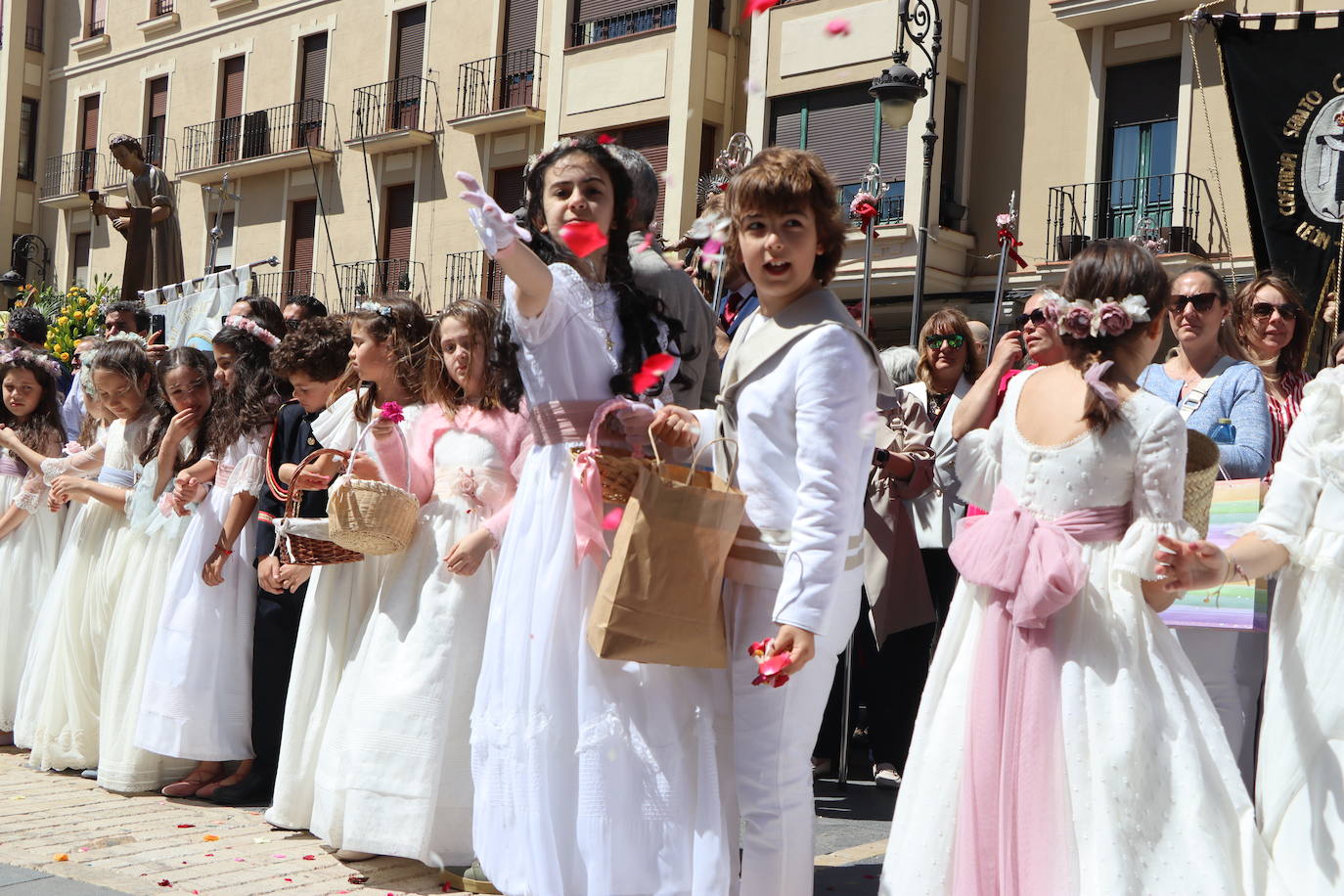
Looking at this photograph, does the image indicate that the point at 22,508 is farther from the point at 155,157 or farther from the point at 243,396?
the point at 155,157

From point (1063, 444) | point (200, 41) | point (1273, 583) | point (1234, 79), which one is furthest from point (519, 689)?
point (200, 41)

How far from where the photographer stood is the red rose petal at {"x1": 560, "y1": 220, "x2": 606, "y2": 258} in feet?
13.1

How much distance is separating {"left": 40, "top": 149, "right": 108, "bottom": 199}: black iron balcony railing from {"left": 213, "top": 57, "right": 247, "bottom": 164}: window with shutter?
4672mm

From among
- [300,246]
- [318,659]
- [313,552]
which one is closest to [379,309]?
[313,552]

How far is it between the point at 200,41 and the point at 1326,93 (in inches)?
1069

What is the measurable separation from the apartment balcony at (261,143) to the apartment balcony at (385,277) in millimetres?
2258

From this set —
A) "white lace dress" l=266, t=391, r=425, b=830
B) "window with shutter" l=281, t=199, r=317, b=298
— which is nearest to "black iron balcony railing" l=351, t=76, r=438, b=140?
"window with shutter" l=281, t=199, r=317, b=298

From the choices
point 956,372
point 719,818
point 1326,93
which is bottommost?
point 719,818

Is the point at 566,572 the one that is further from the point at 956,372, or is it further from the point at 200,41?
the point at 200,41

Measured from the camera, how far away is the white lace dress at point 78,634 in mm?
6633

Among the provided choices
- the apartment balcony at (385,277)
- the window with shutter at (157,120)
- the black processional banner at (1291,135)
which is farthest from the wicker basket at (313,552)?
the window with shutter at (157,120)

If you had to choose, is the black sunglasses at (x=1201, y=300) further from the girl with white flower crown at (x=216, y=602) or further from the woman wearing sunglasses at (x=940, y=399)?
the girl with white flower crown at (x=216, y=602)

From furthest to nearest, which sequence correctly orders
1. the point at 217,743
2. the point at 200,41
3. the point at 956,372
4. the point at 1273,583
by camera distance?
1. the point at 200,41
2. the point at 956,372
3. the point at 217,743
4. the point at 1273,583

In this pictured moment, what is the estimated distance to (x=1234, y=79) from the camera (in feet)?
26.2
